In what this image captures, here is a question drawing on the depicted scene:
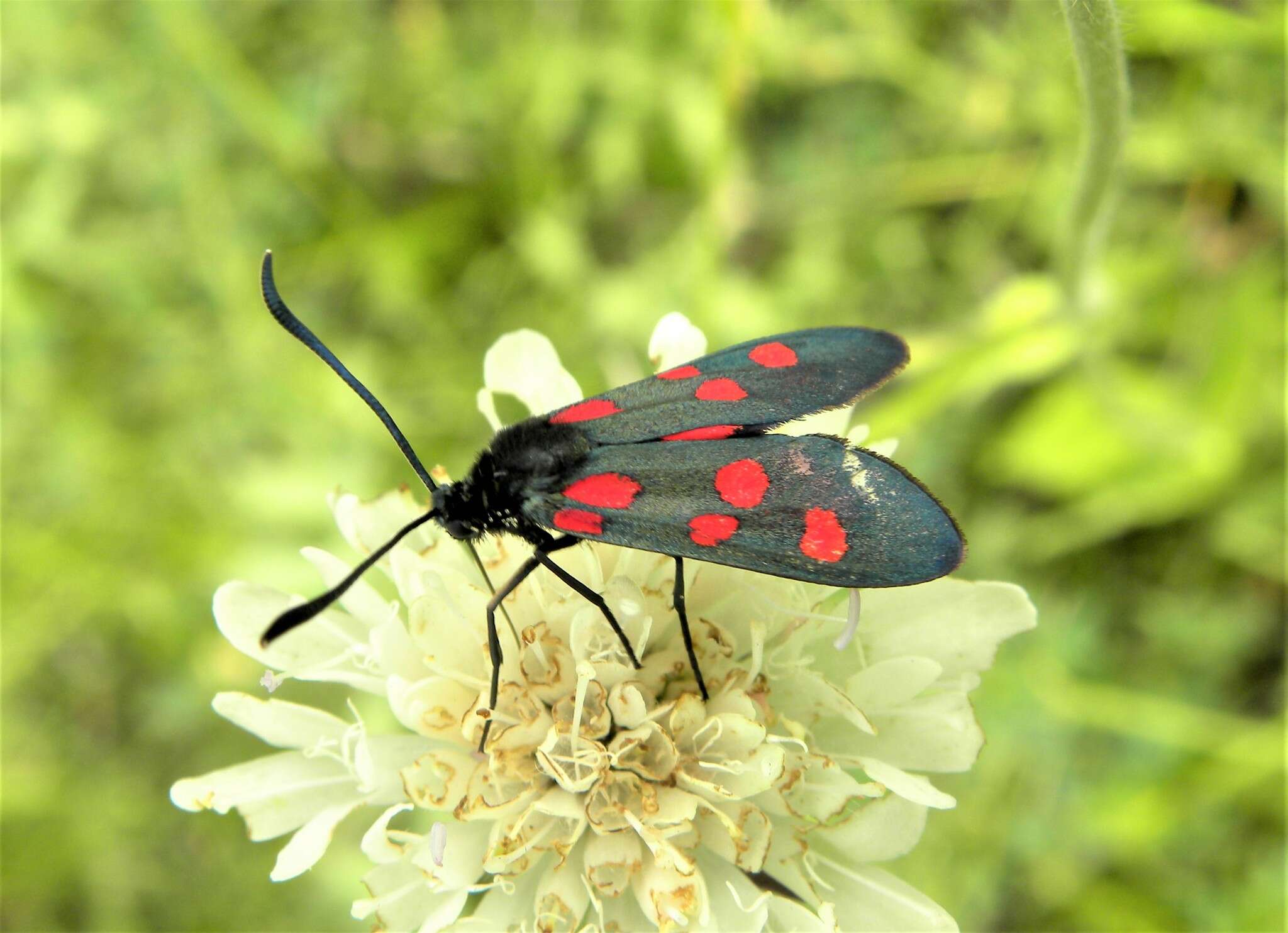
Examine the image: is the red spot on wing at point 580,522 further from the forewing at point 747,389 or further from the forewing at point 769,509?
the forewing at point 747,389

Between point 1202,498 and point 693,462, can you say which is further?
point 1202,498

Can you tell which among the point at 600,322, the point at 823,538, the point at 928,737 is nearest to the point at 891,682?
the point at 928,737

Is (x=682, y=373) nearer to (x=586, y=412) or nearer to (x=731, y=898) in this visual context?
(x=586, y=412)

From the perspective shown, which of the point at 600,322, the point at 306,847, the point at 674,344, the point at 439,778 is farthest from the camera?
the point at 600,322

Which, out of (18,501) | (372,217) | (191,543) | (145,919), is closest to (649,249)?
(372,217)

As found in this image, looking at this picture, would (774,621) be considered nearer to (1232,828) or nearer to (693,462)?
(693,462)

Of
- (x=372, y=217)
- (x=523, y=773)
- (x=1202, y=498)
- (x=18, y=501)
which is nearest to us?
(x=523, y=773)

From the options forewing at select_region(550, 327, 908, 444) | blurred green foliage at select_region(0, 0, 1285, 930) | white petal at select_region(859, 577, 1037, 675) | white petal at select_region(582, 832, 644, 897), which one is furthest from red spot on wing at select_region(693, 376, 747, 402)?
blurred green foliage at select_region(0, 0, 1285, 930)
